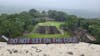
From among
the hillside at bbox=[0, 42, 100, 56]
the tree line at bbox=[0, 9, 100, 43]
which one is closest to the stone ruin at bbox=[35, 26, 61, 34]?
the tree line at bbox=[0, 9, 100, 43]

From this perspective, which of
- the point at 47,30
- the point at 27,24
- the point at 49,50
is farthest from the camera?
the point at 27,24

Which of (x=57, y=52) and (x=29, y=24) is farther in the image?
(x=29, y=24)

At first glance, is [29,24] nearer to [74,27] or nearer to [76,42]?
[74,27]

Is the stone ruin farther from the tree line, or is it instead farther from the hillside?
the hillside

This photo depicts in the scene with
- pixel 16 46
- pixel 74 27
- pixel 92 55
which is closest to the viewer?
pixel 92 55

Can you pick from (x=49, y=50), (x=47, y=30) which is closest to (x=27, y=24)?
(x=47, y=30)

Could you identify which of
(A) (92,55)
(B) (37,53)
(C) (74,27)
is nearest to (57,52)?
(B) (37,53)

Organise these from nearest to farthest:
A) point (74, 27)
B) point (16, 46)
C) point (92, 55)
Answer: point (92, 55)
point (16, 46)
point (74, 27)

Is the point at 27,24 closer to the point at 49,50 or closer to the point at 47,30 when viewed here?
the point at 47,30
